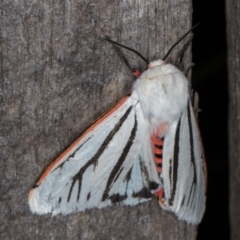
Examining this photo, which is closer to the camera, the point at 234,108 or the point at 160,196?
the point at 160,196

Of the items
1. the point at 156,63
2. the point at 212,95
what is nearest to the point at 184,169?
the point at 156,63

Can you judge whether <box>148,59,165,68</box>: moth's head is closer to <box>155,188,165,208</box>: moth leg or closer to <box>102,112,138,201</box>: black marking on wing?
<box>102,112,138,201</box>: black marking on wing

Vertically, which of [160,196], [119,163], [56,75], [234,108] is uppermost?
[56,75]

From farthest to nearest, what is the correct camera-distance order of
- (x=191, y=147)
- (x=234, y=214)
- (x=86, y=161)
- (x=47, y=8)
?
1. (x=234, y=214)
2. (x=191, y=147)
3. (x=86, y=161)
4. (x=47, y=8)

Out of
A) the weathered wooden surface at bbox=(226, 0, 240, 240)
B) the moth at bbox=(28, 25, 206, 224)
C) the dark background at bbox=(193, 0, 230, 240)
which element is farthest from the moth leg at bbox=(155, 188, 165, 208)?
the dark background at bbox=(193, 0, 230, 240)

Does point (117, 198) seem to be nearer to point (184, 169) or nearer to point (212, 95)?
point (184, 169)

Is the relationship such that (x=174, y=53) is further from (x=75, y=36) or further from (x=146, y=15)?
(x=75, y=36)

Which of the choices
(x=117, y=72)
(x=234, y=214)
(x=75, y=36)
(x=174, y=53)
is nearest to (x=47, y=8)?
(x=75, y=36)
